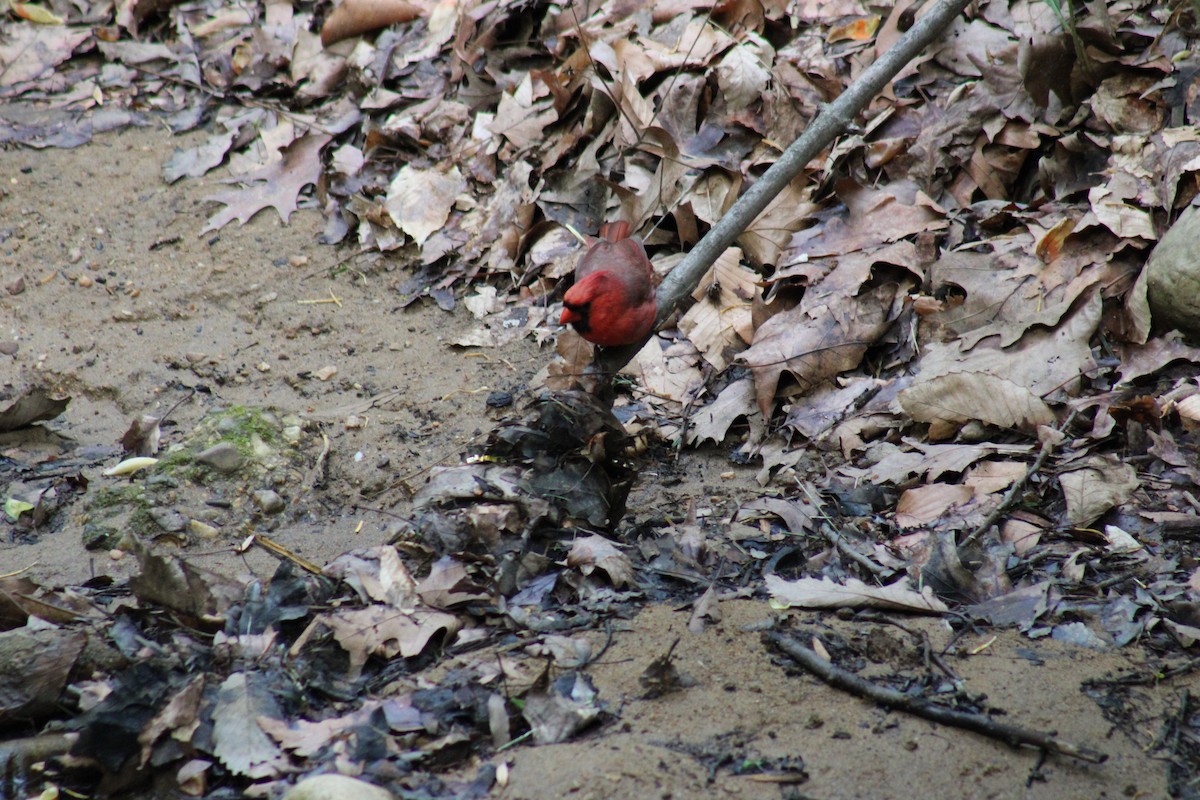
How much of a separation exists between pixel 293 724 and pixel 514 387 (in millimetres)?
2456

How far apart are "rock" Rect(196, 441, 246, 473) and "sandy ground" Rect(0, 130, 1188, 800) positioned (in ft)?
0.82

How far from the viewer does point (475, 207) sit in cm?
527

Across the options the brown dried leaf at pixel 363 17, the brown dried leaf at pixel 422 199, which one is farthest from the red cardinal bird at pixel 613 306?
the brown dried leaf at pixel 363 17

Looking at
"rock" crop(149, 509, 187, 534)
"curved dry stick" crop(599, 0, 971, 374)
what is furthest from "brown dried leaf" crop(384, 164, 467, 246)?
"rock" crop(149, 509, 187, 534)

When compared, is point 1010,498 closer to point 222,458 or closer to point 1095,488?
point 1095,488

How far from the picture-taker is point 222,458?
3.43 m

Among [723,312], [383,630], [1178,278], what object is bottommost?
[723,312]

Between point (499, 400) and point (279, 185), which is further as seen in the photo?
point (279, 185)

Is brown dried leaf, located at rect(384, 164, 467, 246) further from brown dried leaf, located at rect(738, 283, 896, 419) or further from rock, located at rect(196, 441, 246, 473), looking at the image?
brown dried leaf, located at rect(738, 283, 896, 419)

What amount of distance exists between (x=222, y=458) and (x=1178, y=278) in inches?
134

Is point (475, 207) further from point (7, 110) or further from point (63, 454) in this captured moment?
point (7, 110)

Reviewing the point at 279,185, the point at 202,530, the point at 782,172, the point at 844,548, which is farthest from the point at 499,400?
the point at 279,185

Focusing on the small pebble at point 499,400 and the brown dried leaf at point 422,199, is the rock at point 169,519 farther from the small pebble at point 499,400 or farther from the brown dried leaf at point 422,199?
the brown dried leaf at point 422,199

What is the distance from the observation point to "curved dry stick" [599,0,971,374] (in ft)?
11.0
